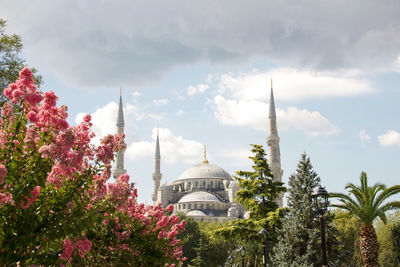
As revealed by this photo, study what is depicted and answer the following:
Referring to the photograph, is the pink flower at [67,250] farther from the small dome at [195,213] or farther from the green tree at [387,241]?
the small dome at [195,213]

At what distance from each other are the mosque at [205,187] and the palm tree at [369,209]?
50.1 m

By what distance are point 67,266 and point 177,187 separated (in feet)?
330

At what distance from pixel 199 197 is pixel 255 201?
216 ft

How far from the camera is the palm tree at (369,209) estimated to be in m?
21.7

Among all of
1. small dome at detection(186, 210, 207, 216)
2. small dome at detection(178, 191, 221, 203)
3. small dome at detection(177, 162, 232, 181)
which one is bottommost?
small dome at detection(186, 210, 207, 216)

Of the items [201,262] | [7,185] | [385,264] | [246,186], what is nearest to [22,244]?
[7,185]

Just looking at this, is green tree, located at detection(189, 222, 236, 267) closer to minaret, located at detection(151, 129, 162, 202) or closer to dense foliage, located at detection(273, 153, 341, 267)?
dense foliage, located at detection(273, 153, 341, 267)

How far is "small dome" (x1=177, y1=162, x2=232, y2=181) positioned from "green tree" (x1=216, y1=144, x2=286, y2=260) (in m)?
75.7

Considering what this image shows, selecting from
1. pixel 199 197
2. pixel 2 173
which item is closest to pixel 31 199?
pixel 2 173

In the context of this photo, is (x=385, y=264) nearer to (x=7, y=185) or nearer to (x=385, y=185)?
(x=385, y=185)

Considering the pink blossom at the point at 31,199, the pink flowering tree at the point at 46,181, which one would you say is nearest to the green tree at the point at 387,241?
the pink flowering tree at the point at 46,181

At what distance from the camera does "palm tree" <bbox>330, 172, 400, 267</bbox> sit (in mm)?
21688

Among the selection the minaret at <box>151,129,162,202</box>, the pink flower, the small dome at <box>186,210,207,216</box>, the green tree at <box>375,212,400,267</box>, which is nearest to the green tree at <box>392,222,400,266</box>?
the green tree at <box>375,212,400,267</box>

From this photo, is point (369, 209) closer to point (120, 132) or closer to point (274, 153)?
point (274, 153)
